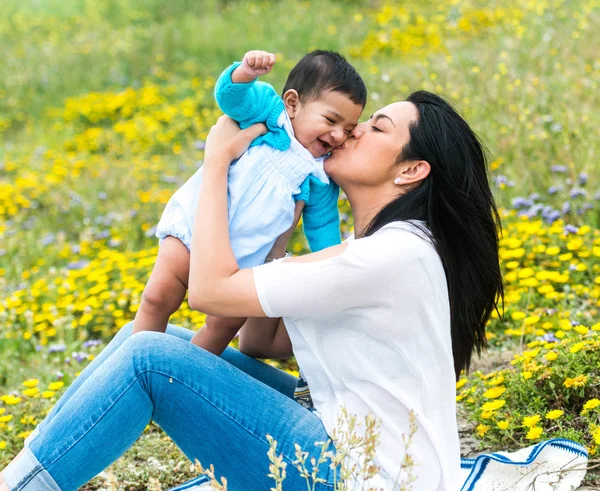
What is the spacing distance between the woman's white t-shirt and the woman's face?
213mm

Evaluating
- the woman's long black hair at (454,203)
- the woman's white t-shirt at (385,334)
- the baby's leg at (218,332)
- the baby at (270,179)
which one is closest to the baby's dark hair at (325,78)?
the baby at (270,179)

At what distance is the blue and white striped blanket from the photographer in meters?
2.22

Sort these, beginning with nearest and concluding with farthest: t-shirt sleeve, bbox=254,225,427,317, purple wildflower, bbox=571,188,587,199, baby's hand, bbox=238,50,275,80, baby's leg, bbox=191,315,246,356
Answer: t-shirt sleeve, bbox=254,225,427,317, baby's hand, bbox=238,50,275,80, baby's leg, bbox=191,315,246,356, purple wildflower, bbox=571,188,587,199

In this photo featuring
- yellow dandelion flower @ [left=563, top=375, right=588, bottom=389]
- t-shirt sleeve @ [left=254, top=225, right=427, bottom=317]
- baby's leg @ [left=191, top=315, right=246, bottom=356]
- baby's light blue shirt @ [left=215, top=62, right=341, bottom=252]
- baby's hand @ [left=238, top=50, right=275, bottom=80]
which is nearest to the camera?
t-shirt sleeve @ [left=254, top=225, right=427, bottom=317]

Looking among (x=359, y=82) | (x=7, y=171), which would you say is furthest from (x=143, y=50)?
(x=359, y=82)

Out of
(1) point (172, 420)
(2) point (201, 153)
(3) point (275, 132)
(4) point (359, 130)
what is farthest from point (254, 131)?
(2) point (201, 153)

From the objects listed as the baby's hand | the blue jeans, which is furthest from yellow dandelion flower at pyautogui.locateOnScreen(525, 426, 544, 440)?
the baby's hand

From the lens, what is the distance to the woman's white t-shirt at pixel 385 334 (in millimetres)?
1816

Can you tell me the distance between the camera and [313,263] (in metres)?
1.83

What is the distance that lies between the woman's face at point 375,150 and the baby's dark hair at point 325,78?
0.52 feet

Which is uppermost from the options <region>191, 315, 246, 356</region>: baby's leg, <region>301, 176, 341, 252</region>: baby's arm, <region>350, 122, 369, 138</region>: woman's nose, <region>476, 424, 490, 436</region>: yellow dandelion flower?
<region>350, 122, 369, 138</region>: woman's nose

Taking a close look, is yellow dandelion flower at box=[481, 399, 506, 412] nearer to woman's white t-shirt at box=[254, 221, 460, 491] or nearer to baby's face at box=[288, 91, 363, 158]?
woman's white t-shirt at box=[254, 221, 460, 491]

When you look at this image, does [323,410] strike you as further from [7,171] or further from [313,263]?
[7,171]

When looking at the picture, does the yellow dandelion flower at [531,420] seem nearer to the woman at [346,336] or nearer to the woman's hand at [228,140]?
the woman at [346,336]
